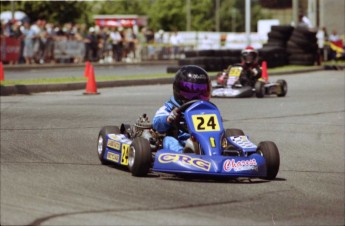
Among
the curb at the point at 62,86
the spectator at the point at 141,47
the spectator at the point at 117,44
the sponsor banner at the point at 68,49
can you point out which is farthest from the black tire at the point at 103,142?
the spectator at the point at 141,47

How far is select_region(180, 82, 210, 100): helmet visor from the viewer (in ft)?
30.6

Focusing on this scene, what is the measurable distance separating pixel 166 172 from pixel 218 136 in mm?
577

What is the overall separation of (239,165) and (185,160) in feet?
1.51

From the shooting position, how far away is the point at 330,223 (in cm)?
706

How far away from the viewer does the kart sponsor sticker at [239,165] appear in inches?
338

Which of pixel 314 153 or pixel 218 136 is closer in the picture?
pixel 218 136

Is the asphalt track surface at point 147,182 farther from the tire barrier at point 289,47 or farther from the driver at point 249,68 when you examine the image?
the tire barrier at point 289,47

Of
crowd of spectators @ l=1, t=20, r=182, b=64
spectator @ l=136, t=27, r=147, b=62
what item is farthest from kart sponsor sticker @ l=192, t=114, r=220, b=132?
spectator @ l=136, t=27, r=147, b=62

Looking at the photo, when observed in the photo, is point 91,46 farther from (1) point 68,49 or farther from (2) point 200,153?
(2) point 200,153

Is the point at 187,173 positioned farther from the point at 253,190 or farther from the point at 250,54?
the point at 250,54

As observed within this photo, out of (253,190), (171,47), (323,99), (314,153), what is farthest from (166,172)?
(171,47)

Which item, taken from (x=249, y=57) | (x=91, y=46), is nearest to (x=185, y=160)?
(x=249, y=57)

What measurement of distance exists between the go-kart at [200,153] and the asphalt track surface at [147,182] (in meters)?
0.11

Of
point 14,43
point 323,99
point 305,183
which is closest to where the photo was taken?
point 305,183
